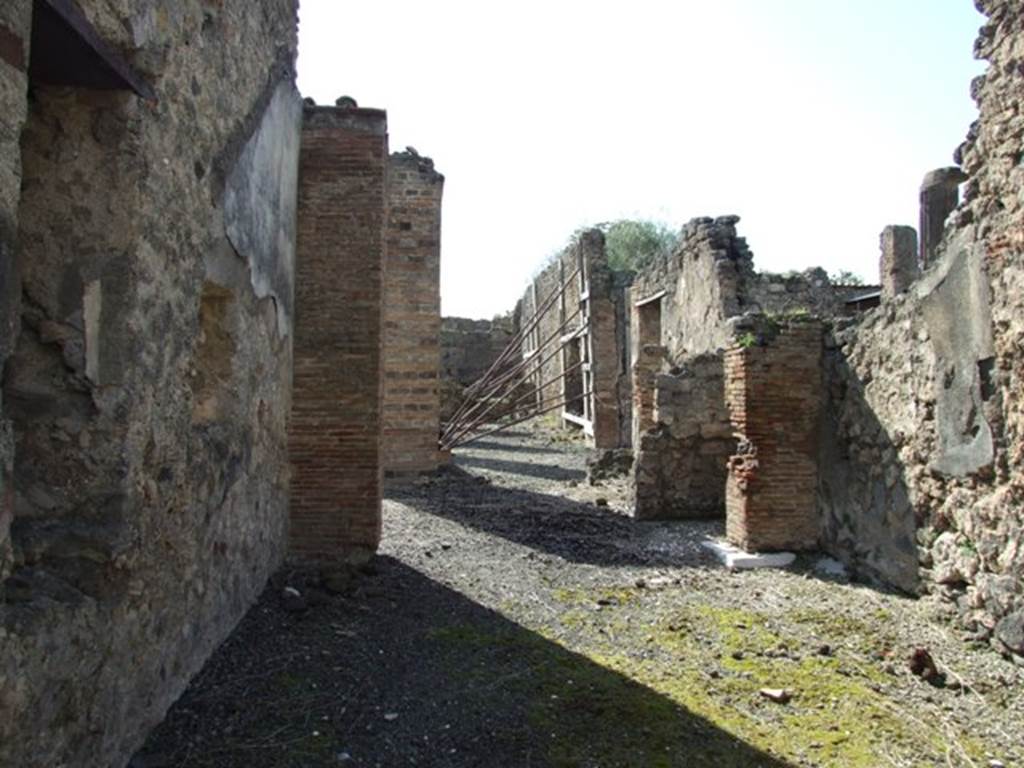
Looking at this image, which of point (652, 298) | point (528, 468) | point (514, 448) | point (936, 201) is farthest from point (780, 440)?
point (514, 448)

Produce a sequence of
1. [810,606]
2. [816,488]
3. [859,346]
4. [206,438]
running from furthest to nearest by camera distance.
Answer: [816,488], [859,346], [810,606], [206,438]

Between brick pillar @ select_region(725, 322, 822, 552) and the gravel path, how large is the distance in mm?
497

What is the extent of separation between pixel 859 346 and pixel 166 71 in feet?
16.8

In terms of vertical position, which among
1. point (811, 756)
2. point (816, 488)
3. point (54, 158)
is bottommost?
point (811, 756)

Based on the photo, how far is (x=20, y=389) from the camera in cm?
244

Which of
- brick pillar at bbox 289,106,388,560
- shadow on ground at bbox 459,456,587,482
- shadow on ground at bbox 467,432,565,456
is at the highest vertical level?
brick pillar at bbox 289,106,388,560

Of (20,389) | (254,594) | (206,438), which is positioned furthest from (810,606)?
(20,389)

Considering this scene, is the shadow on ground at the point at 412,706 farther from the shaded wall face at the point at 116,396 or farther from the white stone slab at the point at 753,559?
the white stone slab at the point at 753,559

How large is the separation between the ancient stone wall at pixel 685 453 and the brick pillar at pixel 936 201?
400 centimetres

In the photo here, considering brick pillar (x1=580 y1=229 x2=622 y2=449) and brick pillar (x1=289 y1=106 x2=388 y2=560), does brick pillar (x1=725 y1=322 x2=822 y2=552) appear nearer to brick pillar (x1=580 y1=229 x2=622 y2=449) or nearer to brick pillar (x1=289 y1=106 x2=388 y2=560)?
brick pillar (x1=289 y1=106 x2=388 y2=560)

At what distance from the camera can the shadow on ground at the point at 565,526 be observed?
6.73 m

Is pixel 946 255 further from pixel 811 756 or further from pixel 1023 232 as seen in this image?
pixel 811 756

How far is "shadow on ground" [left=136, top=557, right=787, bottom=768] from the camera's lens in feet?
10.0

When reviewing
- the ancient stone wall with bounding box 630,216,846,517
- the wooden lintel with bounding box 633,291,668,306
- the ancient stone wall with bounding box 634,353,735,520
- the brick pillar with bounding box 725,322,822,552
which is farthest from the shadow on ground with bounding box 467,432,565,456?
the brick pillar with bounding box 725,322,822,552
